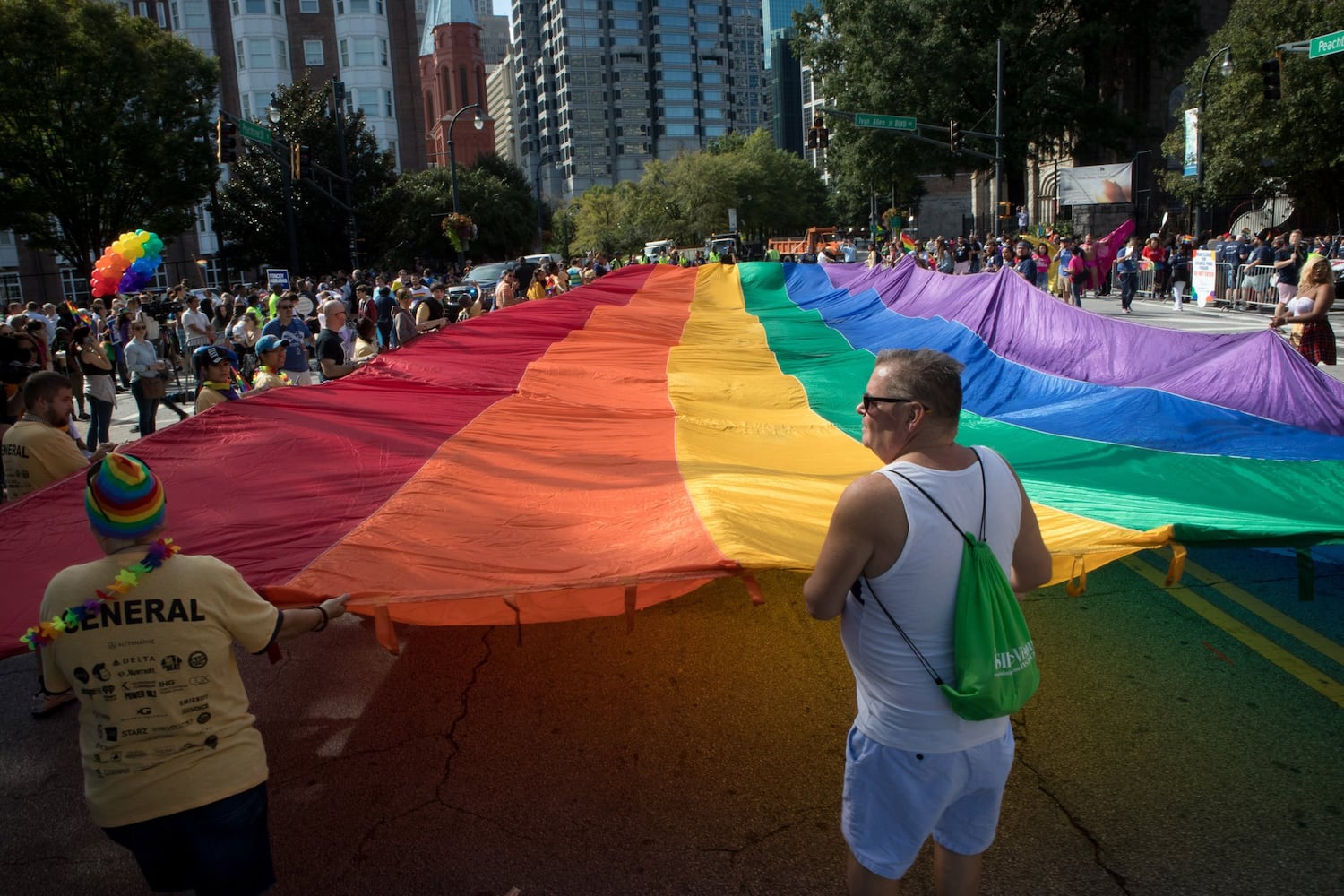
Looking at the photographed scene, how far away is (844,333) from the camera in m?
12.9

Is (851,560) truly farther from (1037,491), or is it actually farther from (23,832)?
(23,832)

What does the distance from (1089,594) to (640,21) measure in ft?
592

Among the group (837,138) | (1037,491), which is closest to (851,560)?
(1037,491)

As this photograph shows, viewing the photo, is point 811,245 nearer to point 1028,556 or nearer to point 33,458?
point 33,458

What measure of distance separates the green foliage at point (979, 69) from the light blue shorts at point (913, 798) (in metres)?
45.6

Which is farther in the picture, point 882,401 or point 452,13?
point 452,13

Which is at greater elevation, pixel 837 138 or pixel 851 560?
pixel 837 138

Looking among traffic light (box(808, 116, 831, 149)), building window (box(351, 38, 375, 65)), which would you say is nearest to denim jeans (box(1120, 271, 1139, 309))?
traffic light (box(808, 116, 831, 149))

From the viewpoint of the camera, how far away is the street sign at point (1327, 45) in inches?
731

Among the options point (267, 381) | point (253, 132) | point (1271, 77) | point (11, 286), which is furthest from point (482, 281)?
point (11, 286)

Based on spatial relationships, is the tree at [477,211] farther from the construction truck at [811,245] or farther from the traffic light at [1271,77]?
the traffic light at [1271,77]

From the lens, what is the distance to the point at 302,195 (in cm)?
4400

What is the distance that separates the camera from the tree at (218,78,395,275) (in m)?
43.7

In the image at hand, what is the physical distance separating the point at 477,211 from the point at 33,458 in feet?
209
